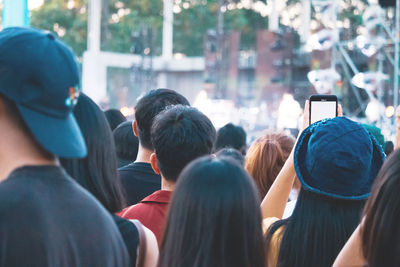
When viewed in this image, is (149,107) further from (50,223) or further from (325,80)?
(325,80)

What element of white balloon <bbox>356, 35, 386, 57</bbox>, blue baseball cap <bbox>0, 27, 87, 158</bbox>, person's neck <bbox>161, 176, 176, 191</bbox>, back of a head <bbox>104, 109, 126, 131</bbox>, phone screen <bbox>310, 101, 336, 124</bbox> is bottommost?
person's neck <bbox>161, 176, 176, 191</bbox>

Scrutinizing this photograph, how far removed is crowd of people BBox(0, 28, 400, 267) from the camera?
136cm

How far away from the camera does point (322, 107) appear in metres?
2.88

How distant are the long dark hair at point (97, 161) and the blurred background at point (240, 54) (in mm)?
1948

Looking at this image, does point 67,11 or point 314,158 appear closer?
point 314,158

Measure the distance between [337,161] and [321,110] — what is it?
2.88 feet

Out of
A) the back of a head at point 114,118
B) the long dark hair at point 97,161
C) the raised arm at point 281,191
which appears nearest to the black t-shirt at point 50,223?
the long dark hair at point 97,161

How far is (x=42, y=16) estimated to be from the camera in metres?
38.9

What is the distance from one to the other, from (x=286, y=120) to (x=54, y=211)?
6529 mm

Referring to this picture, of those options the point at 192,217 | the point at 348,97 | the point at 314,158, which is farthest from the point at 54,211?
the point at 348,97

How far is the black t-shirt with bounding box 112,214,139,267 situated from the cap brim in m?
0.40

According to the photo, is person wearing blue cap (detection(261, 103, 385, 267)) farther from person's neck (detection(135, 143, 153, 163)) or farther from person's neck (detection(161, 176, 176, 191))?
person's neck (detection(135, 143, 153, 163))

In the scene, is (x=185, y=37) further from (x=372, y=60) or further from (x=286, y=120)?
(x=286, y=120)

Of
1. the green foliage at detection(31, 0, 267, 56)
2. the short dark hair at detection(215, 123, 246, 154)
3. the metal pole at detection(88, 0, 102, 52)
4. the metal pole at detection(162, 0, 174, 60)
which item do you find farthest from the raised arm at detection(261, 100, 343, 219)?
the green foliage at detection(31, 0, 267, 56)
